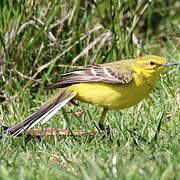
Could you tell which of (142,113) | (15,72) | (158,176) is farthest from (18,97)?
(158,176)

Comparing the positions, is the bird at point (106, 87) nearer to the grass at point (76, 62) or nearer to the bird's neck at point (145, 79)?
the bird's neck at point (145, 79)

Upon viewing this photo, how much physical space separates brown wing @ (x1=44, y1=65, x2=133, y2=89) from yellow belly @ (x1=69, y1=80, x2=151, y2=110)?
64mm

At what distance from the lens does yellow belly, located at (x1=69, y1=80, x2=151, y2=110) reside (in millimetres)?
4598

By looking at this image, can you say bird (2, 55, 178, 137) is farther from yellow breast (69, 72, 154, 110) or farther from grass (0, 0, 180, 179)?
grass (0, 0, 180, 179)

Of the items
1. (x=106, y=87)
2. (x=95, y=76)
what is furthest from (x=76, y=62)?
(x=106, y=87)

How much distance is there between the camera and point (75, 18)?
268 inches

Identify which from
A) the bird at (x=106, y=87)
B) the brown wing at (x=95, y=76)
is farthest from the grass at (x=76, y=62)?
the brown wing at (x=95, y=76)

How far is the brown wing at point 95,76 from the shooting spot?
Answer: 4.67 m

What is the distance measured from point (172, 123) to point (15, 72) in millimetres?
2791

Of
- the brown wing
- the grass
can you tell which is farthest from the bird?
the grass

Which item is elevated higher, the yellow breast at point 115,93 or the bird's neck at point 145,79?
the bird's neck at point 145,79

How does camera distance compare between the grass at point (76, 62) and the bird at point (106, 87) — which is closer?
the grass at point (76, 62)

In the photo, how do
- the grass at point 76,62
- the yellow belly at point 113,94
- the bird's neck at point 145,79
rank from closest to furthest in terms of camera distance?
the grass at point 76,62 < the yellow belly at point 113,94 < the bird's neck at point 145,79

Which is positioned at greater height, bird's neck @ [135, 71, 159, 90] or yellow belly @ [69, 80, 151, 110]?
bird's neck @ [135, 71, 159, 90]
